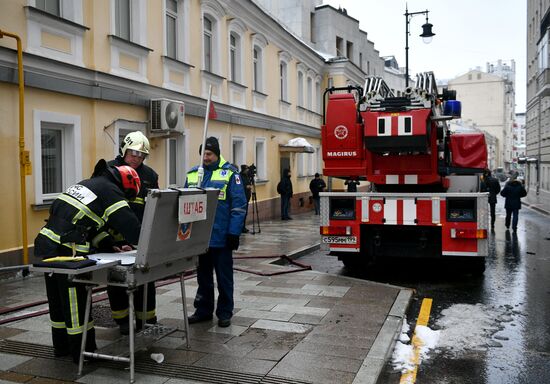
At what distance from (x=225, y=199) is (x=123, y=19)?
24.3 feet

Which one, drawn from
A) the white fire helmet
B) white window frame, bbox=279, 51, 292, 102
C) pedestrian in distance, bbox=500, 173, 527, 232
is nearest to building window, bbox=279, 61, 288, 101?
white window frame, bbox=279, 51, 292, 102

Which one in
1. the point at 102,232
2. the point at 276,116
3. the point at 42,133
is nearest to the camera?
the point at 102,232

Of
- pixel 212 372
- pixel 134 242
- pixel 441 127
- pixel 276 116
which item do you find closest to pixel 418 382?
pixel 212 372

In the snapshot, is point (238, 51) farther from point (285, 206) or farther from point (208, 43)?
point (285, 206)

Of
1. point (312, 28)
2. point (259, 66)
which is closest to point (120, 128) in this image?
point (259, 66)

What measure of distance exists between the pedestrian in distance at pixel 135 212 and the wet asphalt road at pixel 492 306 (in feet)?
7.79

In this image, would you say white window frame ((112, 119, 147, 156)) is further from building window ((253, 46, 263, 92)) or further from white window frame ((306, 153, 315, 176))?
white window frame ((306, 153, 315, 176))

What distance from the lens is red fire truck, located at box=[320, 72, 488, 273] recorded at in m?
8.01

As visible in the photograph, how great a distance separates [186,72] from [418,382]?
1084 centimetres

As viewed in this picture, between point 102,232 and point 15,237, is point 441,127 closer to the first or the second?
point 102,232

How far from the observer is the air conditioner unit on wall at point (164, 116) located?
11.5m

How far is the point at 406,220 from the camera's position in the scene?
8.35 m

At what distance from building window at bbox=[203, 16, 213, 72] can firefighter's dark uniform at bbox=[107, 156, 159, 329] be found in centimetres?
1027

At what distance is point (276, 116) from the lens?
20.5 meters
